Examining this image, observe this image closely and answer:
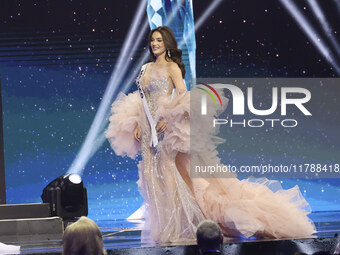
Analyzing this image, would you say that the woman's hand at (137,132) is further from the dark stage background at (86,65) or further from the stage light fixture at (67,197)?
the dark stage background at (86,65)

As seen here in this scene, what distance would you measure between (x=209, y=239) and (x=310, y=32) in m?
5.13

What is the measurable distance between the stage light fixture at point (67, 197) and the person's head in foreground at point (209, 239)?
2866mm

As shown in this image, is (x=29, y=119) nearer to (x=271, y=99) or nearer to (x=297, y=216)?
(x=271, y=99)

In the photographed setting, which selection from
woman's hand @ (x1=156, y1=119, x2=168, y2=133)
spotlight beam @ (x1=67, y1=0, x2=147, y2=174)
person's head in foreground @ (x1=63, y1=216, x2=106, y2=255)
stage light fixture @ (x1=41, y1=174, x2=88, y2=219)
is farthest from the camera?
spotlight beam @ (x1=67, y1=0, x2=147, y2=174)

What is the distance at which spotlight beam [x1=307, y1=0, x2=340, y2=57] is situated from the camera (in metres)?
7.05

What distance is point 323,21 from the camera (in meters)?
7.08

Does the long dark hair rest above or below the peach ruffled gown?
above

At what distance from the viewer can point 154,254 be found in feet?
12.6

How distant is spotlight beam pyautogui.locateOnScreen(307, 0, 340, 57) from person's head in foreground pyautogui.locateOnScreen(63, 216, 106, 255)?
5395 millimetres

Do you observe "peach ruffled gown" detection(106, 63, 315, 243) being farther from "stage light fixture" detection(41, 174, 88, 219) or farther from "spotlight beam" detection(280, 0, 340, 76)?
"spotlight beam" detection(280, 0, 340, 76)

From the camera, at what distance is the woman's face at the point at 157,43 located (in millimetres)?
4645

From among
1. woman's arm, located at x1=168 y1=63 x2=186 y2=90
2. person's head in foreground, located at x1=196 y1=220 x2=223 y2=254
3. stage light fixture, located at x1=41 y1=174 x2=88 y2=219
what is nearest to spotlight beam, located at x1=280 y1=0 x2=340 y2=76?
woman's arm, located at x1=168 y1=63 x2=186 y2=90

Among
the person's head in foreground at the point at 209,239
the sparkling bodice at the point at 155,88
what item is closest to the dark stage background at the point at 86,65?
the sparkling bodice at the point at 155,88

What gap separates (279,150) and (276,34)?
4.46ft
